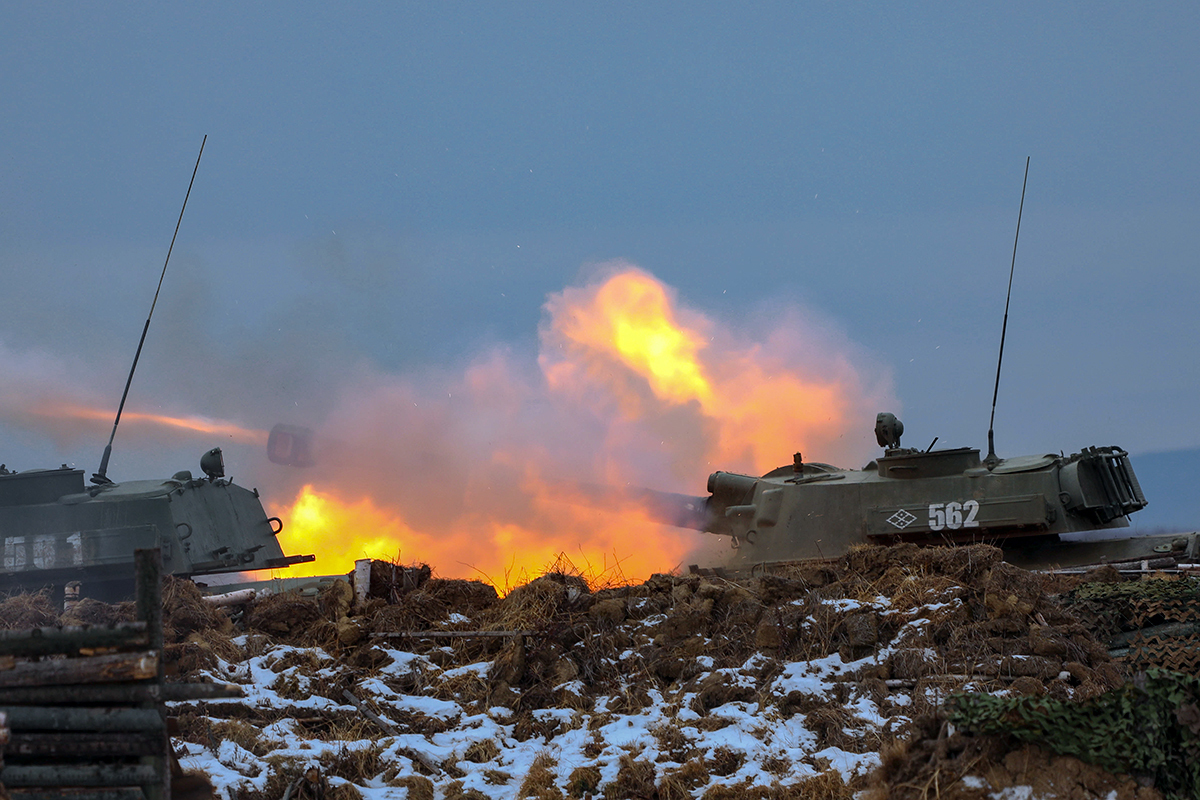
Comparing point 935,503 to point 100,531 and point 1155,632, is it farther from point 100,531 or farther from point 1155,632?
point 100,531

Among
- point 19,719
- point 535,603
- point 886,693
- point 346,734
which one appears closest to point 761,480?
point 535,603

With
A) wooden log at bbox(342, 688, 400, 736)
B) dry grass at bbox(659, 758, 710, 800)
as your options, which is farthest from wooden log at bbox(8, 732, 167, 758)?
wooden log at bbox(342, 688, 400, 736)

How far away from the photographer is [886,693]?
10875 millimetres

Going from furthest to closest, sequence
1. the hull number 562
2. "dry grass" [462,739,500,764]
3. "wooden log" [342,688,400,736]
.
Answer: the hull number 562 → "wooden log" [342,688,400,736] → "dry grass" [462,739,500,764]

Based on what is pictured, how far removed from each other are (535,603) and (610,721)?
2324 millimetres

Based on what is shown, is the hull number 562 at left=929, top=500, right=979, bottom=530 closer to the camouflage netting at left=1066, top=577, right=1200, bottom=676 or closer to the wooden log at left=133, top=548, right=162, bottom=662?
the camouflage netting at left=1066, top=577, right=1200, bottom=676

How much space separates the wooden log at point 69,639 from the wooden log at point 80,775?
0.59m

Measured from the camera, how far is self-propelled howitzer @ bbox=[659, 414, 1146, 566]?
1475 centimetres

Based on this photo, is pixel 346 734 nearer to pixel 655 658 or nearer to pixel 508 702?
pixel 508 702

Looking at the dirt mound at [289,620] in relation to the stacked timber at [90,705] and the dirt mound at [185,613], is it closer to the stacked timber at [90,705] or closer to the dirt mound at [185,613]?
the dirt mound at [185,613]

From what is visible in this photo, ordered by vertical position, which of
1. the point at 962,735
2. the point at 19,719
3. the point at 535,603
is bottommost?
the point at 962,735

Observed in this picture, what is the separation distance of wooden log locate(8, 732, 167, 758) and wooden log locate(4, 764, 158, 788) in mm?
62

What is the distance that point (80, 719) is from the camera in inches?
252

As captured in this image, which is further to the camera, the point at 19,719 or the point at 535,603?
the point at 535,603
